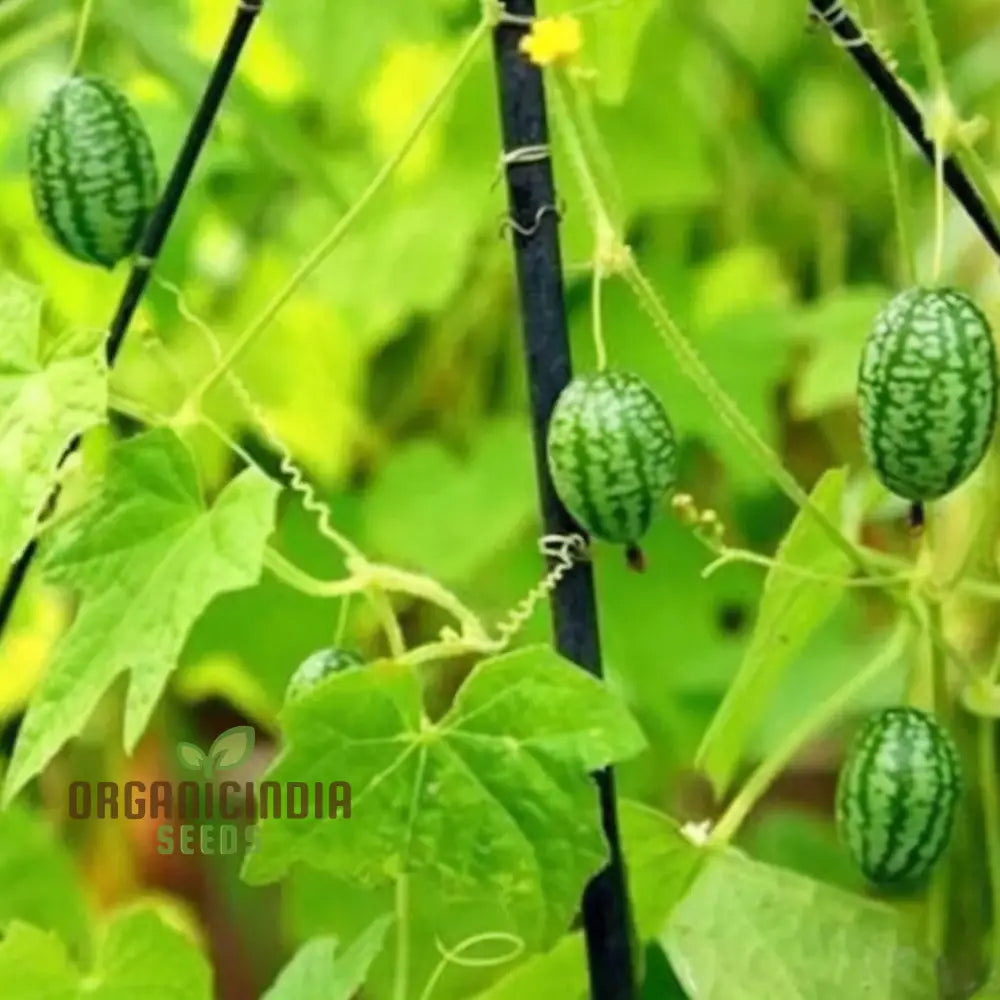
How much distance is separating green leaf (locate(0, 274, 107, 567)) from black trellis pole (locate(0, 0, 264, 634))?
0.04ft

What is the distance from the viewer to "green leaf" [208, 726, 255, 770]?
79 cm

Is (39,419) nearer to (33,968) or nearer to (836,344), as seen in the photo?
(33,968)

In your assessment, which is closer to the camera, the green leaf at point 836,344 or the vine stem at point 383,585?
the vine stem at point 383,585

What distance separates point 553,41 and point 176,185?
123 mm

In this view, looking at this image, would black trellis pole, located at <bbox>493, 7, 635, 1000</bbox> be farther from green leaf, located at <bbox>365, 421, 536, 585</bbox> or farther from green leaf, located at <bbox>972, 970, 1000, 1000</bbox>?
green leaf, located at <bbox>365, 421, 536, 585</bbox>

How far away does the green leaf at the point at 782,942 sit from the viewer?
68 cm

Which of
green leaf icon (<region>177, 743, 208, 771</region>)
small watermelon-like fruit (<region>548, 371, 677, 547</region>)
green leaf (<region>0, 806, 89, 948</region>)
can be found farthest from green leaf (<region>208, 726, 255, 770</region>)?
small watermelon-like fruit (<region>548, 371, 677, 547</region>)

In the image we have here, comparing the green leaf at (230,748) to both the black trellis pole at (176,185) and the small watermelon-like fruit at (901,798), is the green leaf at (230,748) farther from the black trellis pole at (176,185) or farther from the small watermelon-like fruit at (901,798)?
the small watermelon-like fruit at (901,798)

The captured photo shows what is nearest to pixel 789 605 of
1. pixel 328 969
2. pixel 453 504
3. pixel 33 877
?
pixel 328 969

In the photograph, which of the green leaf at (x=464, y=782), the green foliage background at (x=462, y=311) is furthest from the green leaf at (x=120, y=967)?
the green foliage background at (x=462, y=311)

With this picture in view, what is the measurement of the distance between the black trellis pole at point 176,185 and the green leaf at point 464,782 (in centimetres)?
12

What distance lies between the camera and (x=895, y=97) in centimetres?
60

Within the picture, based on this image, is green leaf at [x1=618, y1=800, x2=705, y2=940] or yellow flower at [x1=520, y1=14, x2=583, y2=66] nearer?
yellow flower at [x1=520, y1=14, x2=583, y2=66]

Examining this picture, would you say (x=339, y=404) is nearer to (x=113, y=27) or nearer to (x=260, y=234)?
(x=260, y=234)
